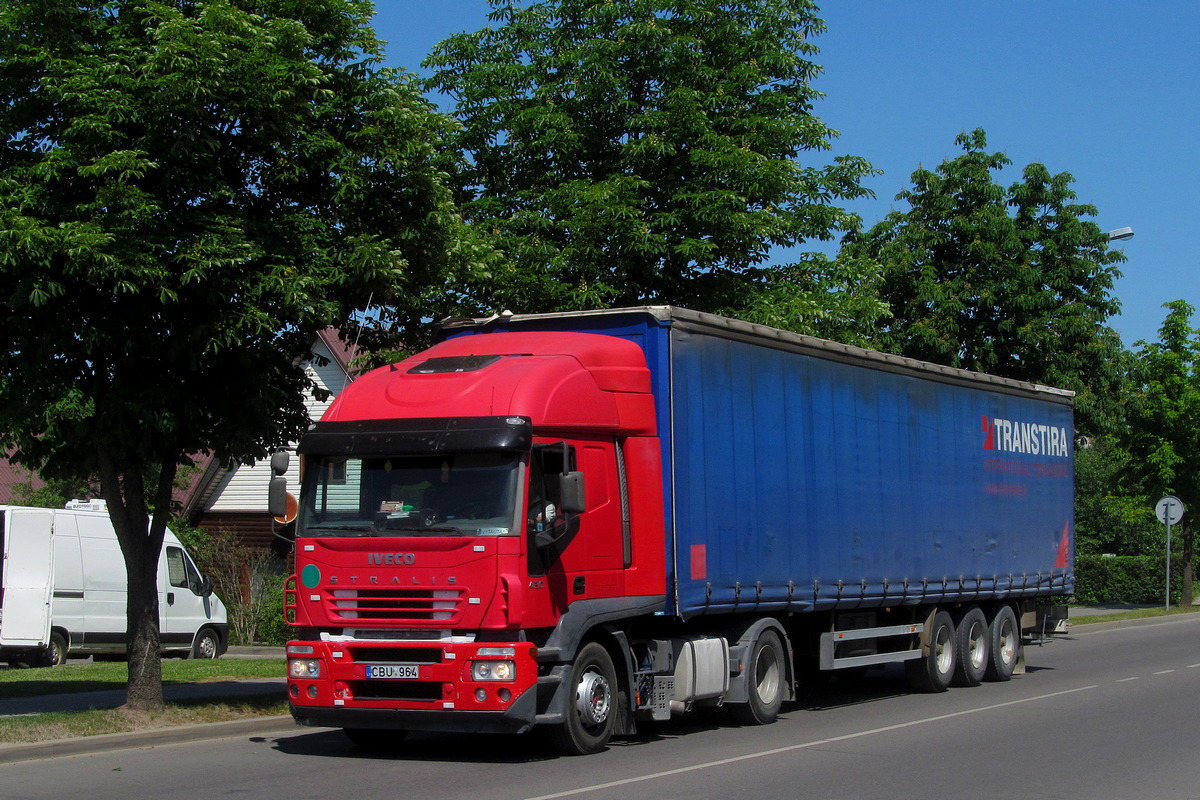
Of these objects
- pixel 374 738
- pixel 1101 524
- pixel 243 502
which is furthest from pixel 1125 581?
pixel 374 738

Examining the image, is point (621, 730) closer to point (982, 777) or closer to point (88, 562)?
point (982, 777)

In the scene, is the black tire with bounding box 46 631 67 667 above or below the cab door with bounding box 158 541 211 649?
below

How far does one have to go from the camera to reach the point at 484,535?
997 centimetres

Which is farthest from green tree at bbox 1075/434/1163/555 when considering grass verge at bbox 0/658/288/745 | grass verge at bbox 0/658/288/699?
grass verge at bbox 0/658/288/745

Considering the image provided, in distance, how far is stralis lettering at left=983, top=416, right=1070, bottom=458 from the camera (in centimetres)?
1780

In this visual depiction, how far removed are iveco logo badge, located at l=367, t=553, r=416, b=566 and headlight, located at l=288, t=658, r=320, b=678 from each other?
986mm

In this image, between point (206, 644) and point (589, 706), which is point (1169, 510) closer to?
point (206, 644)

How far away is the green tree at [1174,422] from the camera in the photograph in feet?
118

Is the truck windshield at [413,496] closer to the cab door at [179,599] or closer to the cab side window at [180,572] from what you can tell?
the cab door at [179,599]

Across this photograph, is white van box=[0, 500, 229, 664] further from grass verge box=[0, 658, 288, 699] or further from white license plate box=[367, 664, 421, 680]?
white license plate box=[367, 664, 421, 680]

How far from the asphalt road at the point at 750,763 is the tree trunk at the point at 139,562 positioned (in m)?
1.23

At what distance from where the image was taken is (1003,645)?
59.5 feet

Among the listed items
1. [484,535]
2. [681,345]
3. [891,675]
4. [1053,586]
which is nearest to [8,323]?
[484,535]

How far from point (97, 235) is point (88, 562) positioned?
12.8 meters
